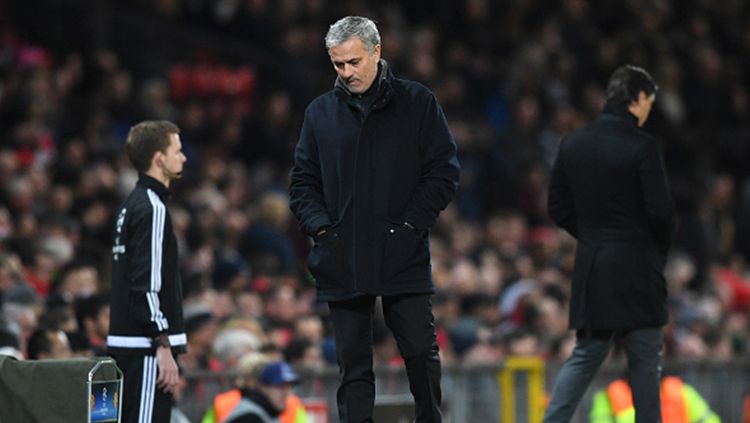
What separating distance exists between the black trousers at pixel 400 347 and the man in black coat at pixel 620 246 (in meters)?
1.48

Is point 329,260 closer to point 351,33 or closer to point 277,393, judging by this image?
point 351,33

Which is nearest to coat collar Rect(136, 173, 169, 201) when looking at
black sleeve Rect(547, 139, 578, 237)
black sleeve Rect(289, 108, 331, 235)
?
black sleeve Rect(289, 108, 331, 235)

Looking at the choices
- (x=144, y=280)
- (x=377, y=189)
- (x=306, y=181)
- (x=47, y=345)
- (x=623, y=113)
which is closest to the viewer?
(x=377, y=189)

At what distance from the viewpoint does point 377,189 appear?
759 centimetres

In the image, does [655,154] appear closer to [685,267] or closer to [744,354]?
[744,354]

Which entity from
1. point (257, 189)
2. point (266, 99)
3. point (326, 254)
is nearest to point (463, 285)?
point (257, 189)

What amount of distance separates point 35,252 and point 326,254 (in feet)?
18.1

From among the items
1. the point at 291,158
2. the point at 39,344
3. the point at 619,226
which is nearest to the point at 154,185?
the point at 39,344

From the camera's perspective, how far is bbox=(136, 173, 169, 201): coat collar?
8531 mm

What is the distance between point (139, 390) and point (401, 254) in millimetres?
1668

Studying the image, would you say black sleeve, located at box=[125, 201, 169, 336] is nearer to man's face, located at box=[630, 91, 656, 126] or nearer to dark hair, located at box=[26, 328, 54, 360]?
dark hair, located at box=[26, 328, 54, 360]

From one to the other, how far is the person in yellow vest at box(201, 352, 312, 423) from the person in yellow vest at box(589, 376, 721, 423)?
7.10 feet

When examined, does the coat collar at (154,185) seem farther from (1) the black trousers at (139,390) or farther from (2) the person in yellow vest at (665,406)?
(2) the person in yellow vest at (665,406)

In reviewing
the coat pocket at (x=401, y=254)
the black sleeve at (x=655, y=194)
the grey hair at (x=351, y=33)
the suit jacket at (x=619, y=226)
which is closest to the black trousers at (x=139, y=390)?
the coat pocket at (x=401, y=254)
